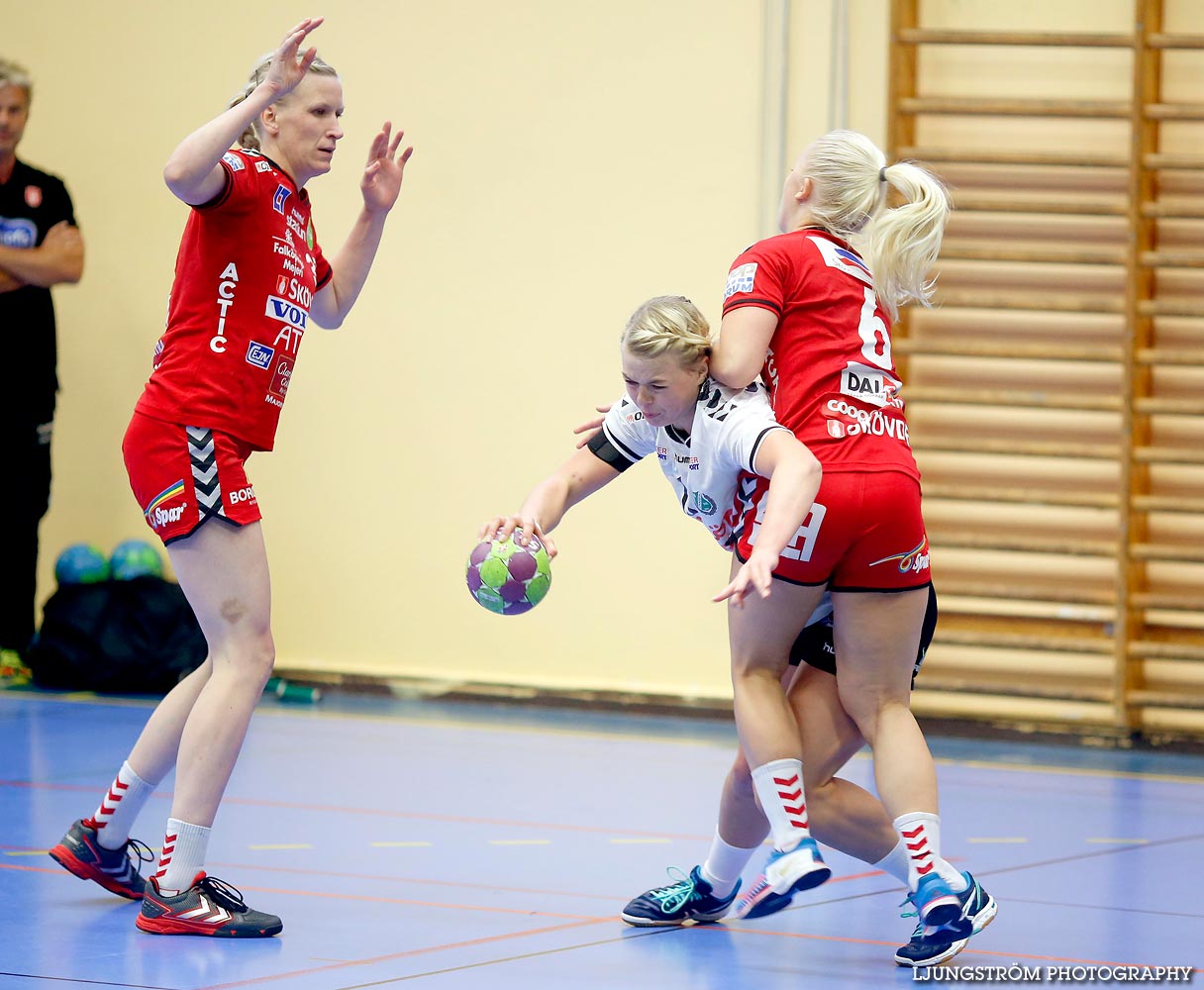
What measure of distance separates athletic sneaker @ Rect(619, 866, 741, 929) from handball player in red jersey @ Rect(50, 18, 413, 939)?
2.51 feet

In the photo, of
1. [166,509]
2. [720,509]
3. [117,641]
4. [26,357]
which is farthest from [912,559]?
[26,357]

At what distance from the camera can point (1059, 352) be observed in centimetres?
705

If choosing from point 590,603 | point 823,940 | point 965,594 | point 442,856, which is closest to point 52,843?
point 442,856

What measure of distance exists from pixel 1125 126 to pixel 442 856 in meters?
4.68

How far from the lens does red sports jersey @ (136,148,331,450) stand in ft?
11.3

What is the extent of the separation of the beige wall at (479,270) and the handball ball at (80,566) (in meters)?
0.61

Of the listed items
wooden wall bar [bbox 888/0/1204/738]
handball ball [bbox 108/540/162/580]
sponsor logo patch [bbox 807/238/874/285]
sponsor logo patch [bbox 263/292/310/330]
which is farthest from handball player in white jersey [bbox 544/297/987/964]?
handball ball [bbox 108/540/162/580]

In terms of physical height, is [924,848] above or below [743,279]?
below

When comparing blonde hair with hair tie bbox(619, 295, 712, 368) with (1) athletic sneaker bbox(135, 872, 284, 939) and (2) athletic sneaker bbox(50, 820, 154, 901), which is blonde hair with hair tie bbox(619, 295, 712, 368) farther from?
(2) athletic sneaker bbox(50, 820, 154, 901)

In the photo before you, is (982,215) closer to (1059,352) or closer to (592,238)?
(1059,352)

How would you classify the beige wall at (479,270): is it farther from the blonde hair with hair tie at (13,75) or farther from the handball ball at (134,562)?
the blonde hair with hair tie at (13,75)

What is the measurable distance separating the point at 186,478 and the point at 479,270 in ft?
14.5

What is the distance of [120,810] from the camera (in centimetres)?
360

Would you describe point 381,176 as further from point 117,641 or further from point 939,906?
point 117,641
